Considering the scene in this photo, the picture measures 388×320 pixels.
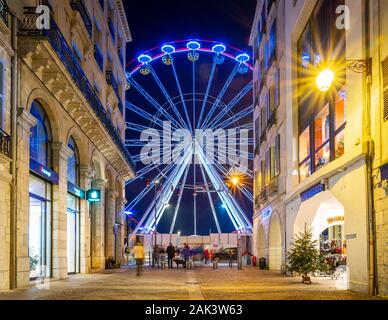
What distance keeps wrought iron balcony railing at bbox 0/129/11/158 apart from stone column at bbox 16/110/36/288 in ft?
2.09

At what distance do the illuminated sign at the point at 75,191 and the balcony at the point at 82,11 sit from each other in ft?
25.3

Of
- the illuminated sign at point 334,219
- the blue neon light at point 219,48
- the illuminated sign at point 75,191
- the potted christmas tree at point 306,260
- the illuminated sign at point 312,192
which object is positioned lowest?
the potted christmas tree at point 306,260

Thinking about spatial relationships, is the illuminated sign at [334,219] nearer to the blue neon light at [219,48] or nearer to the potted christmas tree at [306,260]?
the potted christmas tree at [306,260]

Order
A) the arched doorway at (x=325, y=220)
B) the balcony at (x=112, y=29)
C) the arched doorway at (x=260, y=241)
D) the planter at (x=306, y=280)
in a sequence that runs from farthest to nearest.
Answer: the arched doorway at (x=260, y=241) < the balcony at (x=112, y=29) < the arched doorway at (x=325, y=220) < the planter at (x=306, y=280)

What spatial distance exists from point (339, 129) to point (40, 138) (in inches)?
422

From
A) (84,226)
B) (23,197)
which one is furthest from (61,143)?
(84,226)

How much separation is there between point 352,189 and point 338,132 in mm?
3041

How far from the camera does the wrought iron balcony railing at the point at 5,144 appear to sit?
58.4 ft

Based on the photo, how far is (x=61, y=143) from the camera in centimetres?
2467

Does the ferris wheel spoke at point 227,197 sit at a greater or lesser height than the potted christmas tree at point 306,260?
greater

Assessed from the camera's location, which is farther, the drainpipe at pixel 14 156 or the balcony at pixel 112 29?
the balcony at pixel 112 29

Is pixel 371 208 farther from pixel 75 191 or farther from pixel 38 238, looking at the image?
pixel 75 191

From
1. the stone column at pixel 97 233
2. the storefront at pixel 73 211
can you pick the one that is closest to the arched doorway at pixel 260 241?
the stone column at pixel 97 233
